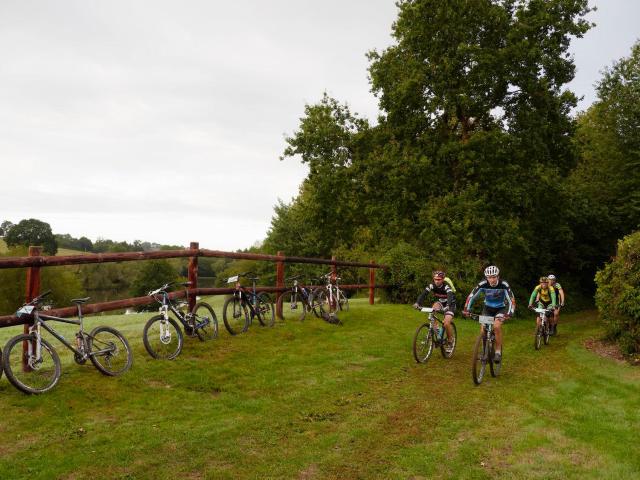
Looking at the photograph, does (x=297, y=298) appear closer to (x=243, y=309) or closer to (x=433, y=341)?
(x=243, y=309)

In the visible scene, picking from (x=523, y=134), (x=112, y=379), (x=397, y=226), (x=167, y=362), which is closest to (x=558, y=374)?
(x=167, y=362)

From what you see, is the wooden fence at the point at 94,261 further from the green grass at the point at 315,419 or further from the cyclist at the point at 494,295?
the cyclist at the point at 494,295

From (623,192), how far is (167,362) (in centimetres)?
3127

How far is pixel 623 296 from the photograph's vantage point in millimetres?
11852

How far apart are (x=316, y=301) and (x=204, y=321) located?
4.72 meters

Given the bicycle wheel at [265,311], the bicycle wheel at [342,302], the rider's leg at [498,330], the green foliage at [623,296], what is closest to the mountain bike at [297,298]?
the bicycle wheel at [265,311]

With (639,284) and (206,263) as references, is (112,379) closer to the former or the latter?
(639,284)

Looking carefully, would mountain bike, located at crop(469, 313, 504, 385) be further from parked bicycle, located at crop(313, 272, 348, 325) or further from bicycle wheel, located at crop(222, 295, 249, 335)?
parked bicycle, located at crop(313, 272, 348, 325)

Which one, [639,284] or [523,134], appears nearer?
[639,284]

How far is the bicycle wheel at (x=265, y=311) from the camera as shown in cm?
1207

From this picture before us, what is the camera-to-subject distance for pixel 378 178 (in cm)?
2245

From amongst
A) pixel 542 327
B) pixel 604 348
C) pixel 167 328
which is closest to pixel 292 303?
pixel 167 328

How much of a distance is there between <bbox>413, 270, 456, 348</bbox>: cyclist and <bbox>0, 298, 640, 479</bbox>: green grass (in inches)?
37.8

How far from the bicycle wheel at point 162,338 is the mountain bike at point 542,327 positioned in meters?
9.57
